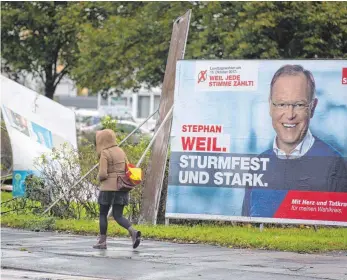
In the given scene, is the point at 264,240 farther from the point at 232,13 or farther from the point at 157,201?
the point at 232,13

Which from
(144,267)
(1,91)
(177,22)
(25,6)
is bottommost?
(144,267)

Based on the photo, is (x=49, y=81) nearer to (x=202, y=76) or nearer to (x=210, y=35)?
(x=210, y=35)

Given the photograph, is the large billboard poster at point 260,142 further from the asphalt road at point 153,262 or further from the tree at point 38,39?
the tree at point 38,39

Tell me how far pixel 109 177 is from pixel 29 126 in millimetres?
5272

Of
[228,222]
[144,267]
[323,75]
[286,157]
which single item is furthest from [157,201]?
[144,267]

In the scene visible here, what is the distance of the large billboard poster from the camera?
14812mm

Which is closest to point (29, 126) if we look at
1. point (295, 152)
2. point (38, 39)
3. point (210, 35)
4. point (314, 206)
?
point (295, 152)

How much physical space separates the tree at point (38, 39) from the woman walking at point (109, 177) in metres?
24.7

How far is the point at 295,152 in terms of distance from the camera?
1499 centimetres

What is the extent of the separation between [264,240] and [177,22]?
4761 mm

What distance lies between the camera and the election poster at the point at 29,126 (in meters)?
17.8

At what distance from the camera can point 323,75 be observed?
584 inches

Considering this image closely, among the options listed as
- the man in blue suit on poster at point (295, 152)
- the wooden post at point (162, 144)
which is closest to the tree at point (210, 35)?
the wooden post at point (162, 144)

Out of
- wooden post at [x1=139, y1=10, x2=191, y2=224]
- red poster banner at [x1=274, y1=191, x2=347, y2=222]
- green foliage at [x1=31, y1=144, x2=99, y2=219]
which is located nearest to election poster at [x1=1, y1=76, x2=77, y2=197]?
green foliage at [x1=31, y1=144, x2=99, y2=219]
